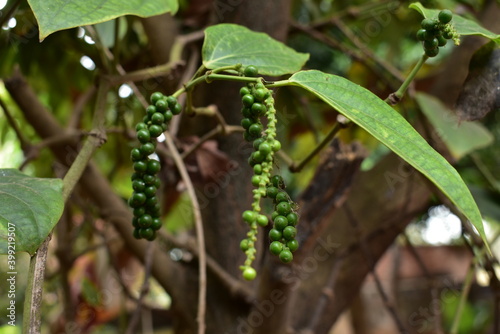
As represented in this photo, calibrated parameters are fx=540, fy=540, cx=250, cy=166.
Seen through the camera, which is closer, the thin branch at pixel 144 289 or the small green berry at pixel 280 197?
the small green berry at pixel 280 197

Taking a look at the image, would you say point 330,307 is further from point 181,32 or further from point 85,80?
point 85,80

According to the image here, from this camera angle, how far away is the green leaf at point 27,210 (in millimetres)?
339

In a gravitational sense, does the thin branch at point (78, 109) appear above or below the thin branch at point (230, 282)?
below

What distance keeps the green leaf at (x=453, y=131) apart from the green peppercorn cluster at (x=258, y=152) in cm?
41

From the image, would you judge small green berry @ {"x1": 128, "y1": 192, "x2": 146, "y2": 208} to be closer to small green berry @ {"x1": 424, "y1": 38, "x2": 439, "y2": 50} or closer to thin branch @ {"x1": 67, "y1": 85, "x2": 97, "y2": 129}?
small green berry @ {"x1": 424, "y1": 38, "x2": 439, "y2": 50}

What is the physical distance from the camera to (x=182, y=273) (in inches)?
30.0

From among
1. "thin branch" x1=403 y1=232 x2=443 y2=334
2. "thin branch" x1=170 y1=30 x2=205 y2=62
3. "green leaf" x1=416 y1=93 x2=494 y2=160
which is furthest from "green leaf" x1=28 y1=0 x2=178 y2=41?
"thin branch" x1=403 y1=232 x2=443 y2=334

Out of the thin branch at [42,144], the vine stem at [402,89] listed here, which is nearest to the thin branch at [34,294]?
the vine stem at [402,89]

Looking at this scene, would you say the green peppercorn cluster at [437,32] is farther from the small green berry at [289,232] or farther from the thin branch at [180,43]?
the thin branch at [180,43]

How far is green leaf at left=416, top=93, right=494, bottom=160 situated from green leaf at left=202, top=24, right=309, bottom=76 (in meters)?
0.28

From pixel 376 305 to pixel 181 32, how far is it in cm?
84

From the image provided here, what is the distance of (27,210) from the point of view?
0.36 metres

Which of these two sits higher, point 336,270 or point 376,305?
point 336,270

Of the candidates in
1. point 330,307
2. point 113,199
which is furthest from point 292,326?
point 113,199
